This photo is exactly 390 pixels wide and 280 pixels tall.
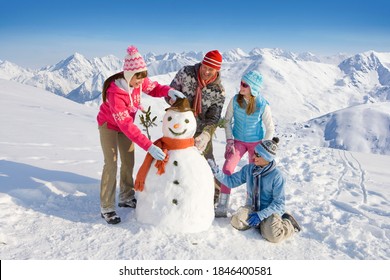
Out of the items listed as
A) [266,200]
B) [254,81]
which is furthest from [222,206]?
[254,81]

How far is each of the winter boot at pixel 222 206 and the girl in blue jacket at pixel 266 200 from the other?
0.37 metres

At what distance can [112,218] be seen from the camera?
454 cm

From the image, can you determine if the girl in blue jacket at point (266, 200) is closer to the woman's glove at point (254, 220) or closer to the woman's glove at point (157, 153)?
the woman's glove at point (254, 220)

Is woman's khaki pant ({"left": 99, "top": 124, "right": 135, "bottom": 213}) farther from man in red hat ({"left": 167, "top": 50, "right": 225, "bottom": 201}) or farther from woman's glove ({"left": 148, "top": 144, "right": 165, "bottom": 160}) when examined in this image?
man in red hat ({"left": 167, "top": 50, "right": 225, "bottom": 201})

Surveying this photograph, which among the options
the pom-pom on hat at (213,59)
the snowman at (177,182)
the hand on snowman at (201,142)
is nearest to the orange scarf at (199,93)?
the pom-pom on hat at (213,59)

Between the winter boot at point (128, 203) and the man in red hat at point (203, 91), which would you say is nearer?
the man in red hat at point (203, 91)

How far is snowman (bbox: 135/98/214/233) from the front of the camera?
4164 mm

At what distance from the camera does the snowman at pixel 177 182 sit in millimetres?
4164

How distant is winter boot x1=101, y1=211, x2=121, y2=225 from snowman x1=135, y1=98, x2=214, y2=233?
0.41m

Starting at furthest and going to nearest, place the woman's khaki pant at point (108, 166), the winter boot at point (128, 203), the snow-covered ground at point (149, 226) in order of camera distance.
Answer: the winter boot at point (128, 203) < the woman's khaki pant at point (108, 166) < the snow-covered ground at point (149, 226)

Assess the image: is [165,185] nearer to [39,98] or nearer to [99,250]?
[99,250]

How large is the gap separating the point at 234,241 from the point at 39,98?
1782cm
